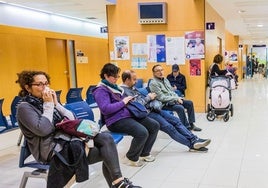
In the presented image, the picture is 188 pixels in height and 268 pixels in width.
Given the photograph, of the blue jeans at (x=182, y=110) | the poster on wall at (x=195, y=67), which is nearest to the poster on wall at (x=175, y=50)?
the poster on wall at (x=195, y=67)

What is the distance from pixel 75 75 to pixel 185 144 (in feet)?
24.2

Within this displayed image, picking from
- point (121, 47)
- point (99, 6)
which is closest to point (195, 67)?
point (121, 47)

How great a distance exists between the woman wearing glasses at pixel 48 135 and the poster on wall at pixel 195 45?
15.9 feet

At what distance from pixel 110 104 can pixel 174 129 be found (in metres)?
1.08

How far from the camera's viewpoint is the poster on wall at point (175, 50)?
7.19 metres

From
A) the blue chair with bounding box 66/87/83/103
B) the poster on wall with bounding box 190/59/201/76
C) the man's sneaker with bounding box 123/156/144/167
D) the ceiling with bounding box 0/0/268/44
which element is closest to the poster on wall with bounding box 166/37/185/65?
the poster on wall with bounding box 190/59/201/76

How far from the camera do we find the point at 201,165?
376cm

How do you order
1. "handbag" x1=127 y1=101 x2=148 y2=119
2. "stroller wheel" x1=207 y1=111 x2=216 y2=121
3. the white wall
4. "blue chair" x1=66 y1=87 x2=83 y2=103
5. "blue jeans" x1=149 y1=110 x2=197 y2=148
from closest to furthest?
1. "handbag" x1=127 y1=101 x2=148 y2=119
2. "blue jeans" x1=149 y1=110 x2=197 y2=148
3. "blue chair" x1=66 y1=87 x2=83 y2=103
4. "stroller wheel" x1=207 y1=111 x2=216 y2=121
5. the white wall

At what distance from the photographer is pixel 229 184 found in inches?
125

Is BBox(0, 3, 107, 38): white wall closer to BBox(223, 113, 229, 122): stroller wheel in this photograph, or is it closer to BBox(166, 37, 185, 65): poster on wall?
BBox(166, 37, 185, 65): poster on wall

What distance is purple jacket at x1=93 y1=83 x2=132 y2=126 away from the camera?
3547 mm

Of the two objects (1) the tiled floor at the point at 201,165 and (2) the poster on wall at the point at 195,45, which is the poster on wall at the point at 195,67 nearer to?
(2) the poster on wall at the point at 195,45

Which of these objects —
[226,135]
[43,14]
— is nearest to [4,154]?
[226,135]

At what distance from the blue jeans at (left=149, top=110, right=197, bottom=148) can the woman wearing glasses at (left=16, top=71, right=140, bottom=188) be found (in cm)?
154
